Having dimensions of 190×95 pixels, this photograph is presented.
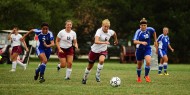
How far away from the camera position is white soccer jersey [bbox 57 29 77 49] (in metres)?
21.3

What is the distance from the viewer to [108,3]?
5994 cm

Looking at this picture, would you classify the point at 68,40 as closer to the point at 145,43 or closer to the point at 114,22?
the point at 145,43

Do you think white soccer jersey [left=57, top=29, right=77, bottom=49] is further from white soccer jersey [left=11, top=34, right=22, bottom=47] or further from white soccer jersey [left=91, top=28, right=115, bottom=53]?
white soccer jersey [left=11, top=34, right=22, bottom=47]

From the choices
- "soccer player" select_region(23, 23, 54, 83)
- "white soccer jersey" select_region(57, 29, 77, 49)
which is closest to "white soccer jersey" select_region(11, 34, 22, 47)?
"white soccer jersey" select_region(57, 29, 77, 49)

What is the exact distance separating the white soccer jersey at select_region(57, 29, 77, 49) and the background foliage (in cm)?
3275

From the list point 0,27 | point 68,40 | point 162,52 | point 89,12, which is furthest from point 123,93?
point 89,12

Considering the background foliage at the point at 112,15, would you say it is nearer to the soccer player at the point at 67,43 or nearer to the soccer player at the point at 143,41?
the soccer player at the point at 67,43

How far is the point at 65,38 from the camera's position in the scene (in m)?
21.3

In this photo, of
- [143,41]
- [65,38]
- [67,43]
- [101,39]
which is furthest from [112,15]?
→ [101,39]

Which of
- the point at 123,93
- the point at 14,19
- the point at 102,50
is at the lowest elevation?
the point at 123,93

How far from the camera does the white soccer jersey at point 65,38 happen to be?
2133cm

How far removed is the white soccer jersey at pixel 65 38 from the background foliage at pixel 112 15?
32750 millimetres

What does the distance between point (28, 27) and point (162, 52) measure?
29276 millimetres

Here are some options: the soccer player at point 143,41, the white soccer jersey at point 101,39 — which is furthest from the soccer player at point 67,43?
→ the soccer player at point 143,41
